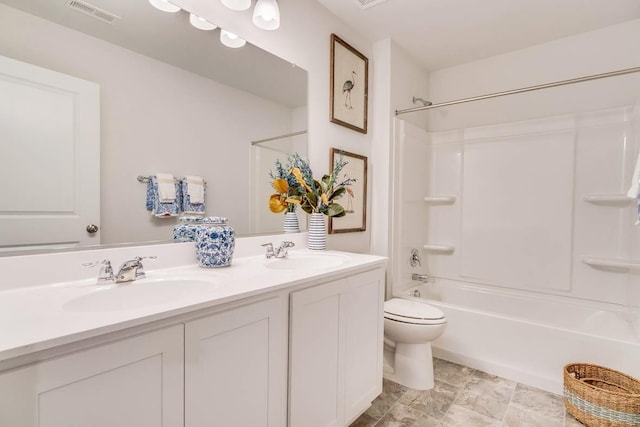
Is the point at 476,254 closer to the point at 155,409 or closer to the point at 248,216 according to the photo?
the point at 248,216

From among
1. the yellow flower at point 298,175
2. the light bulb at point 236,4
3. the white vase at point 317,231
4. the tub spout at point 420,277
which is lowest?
the tub spout at point 420,277

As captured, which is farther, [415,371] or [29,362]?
[415,371]

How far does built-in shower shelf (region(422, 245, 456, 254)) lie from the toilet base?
1118 mm

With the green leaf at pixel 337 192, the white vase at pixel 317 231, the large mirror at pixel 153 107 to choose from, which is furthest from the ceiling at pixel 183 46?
the white vase at pixel 317 231

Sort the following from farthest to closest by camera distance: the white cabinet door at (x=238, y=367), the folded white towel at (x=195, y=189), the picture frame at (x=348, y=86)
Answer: the picture frame at (x=348, y=86) < the folded white towel at (x=195, y=189) < the white cabinet door at (x=238, y=367)

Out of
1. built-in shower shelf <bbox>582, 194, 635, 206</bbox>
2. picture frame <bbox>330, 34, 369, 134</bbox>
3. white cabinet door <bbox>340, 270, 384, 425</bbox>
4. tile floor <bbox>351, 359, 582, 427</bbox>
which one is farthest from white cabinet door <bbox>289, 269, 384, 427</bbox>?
built-in shower shelf <bbox>582, 194, 635, 206</bbox>

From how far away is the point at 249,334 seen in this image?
0.97 meters

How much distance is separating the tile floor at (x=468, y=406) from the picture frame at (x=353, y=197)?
1.07 m

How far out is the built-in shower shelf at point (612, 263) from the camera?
83.3 inches

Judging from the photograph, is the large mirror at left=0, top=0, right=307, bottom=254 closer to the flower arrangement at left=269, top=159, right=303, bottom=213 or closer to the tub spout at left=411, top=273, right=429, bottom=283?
the flower arrangement at left=269, top=159, right=303, bottom=213

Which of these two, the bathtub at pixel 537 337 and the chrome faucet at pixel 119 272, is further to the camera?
the bathtub at pixel 537 337

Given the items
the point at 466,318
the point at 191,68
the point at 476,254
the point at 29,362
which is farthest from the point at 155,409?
the point at 476,254

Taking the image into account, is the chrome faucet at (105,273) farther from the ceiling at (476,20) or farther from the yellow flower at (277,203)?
the ceiling at (476,20)

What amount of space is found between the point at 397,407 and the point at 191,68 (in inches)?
81.8
